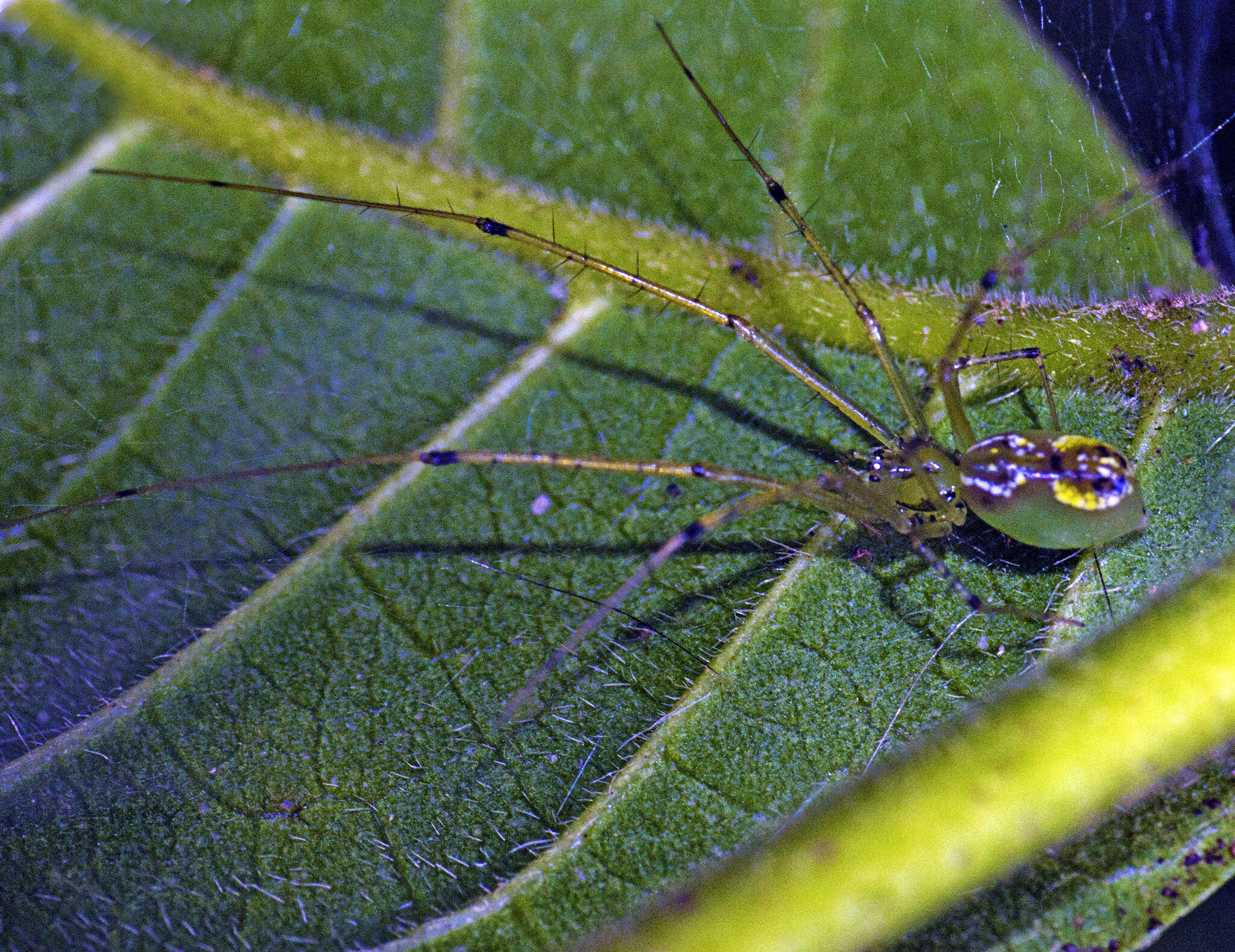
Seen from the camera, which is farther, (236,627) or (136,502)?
(136,502)

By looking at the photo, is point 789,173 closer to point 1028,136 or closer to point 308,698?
point 1028,136

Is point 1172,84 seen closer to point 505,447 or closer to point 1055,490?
point 1055,490

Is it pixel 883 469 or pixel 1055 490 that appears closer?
pixel 1055 490

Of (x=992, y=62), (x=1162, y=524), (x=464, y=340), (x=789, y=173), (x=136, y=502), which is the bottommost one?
(x=136, y=502)

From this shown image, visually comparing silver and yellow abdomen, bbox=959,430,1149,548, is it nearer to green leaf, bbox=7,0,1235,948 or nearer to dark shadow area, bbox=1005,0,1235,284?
green leaf, bbox=7,0,1235,948

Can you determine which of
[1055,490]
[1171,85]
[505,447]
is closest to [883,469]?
[1055,490]

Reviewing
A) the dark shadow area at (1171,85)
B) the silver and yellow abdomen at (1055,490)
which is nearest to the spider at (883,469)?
the silver and yellow abdomen at (1055,490)

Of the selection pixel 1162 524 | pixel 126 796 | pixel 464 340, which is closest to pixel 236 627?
pixel 126 796
